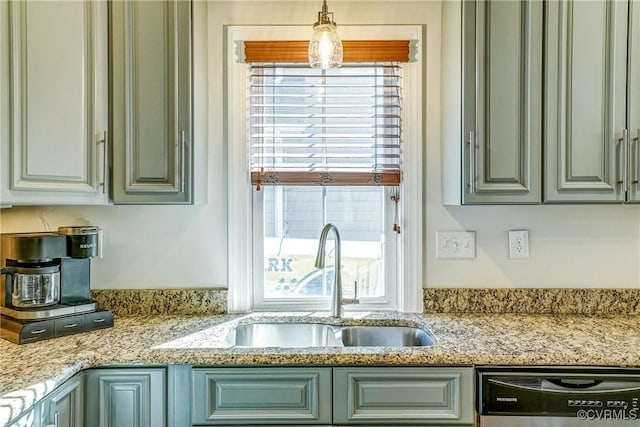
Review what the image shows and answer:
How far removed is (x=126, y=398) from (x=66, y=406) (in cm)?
17

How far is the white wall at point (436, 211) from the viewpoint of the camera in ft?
6.48

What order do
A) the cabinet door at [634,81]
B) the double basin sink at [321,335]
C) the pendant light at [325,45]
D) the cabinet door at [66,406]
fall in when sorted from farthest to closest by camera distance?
the double basin sink at [321,335] → the cabinet door at [634,81] → the pendant light at [325,45] → the cabinet door at [66,406]

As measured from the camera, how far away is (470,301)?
77.9 inches

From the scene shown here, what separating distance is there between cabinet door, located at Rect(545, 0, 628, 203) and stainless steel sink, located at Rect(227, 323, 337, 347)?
3.51 feet

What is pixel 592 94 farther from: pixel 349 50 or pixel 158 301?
pixel 158 301

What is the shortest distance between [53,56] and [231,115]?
0.70m

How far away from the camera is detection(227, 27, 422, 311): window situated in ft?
6.55

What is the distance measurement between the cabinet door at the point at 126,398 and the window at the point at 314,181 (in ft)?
1.93

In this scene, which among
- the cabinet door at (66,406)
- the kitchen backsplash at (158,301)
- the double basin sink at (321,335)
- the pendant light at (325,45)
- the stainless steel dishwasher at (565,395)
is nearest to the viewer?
the cabinet door at (66,406)

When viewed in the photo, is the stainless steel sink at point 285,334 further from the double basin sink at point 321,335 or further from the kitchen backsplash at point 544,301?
the kitchen backsplash at point 544,301

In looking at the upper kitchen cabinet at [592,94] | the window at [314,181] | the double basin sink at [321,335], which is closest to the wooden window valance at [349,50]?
the window at [314,181]

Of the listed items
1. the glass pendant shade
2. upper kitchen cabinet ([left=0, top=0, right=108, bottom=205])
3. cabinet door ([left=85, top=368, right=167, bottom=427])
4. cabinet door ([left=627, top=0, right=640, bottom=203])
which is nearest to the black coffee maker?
upper kitchen cabinet ([left=0, top=0, right=108, bottom=205])

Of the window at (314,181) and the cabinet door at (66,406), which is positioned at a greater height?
the window at (314,181)

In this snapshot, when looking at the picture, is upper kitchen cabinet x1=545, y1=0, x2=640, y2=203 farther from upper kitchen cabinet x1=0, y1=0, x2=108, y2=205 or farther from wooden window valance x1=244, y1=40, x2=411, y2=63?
upper kitchen cabinet x1=0, y1=0, x2=108, y2=205
